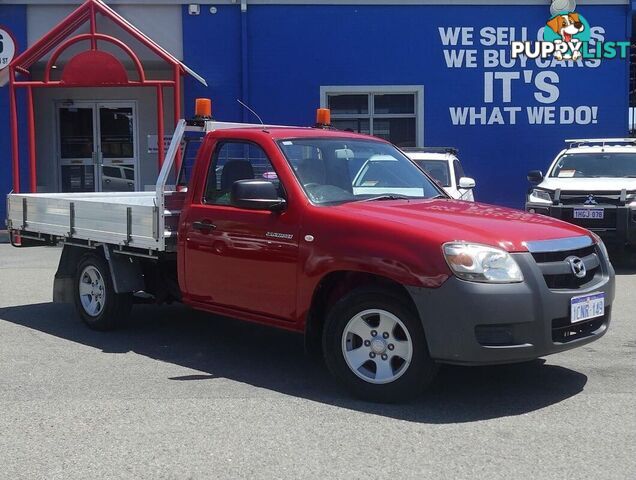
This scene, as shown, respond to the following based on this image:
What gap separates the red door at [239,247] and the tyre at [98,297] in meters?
1.26

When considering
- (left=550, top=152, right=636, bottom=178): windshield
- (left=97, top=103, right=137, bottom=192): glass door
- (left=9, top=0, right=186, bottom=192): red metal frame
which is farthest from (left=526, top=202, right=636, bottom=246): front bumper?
(left=97, top=103, right=137, bottom=192): glass door

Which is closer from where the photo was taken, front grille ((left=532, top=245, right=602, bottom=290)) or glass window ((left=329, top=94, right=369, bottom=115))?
front grille ((left=532, top=245, right=602, bottom=290))

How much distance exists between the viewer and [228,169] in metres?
6.28

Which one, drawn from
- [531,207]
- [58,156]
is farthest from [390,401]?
[58,156]

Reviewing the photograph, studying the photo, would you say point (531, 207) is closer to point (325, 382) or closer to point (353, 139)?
point (353, 139)

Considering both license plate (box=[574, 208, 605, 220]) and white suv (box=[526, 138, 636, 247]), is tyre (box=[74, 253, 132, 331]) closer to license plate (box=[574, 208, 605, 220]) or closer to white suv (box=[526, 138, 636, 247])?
white suv (box=[526, 138, 636, 247])

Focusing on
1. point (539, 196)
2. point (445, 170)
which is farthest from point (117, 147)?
point (539, 196)

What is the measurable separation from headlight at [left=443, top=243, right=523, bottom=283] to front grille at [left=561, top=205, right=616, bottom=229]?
Answer: 22.1 ft

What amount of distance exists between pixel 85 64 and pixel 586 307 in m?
12.0

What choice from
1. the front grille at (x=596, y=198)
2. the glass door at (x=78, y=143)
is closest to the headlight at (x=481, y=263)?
the front grille at (x=596, y=198)

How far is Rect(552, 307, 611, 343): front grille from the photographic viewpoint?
4.98m

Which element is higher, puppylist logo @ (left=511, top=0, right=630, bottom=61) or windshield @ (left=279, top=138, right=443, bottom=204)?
puppylist logo @ (left=511, top=0, right=630, bottom=61)

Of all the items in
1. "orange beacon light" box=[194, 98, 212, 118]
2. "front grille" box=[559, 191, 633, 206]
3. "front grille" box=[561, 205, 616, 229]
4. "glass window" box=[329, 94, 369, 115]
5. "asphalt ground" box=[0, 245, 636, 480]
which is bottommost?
"asphalt ground" box=[0, 245, 636, 480]

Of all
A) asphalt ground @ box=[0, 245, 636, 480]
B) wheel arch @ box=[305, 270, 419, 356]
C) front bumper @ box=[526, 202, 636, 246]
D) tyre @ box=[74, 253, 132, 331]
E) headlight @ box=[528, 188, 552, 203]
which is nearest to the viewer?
asphalt ground @ box=[0, 245, 636, 480]
